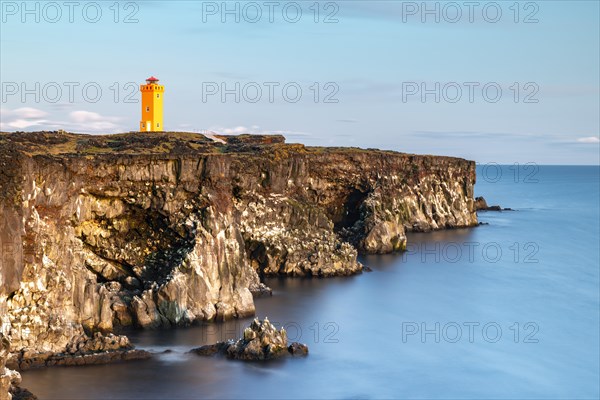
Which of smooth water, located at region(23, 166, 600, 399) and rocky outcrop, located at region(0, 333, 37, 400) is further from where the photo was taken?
smooth water, located at region(23, 166, 600, 399)

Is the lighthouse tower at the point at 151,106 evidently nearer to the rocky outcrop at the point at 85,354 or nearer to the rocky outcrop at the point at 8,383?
the rocky outcrop at the point at 85,354

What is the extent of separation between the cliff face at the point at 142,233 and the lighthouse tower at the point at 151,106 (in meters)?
14.8

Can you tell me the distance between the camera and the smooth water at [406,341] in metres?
49.0

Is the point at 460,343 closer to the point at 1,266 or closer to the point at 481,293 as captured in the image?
the point at 481,293

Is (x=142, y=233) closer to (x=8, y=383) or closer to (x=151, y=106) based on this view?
(x=8, y=383)

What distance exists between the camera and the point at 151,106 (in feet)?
351

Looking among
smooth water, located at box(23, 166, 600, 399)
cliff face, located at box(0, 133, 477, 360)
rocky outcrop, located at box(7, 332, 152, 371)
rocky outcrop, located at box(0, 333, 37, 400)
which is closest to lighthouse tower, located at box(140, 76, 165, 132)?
cliff face, located at box(0, 133, 477, 360)

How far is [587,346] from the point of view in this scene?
62.7 metres

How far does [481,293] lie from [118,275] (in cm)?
3227

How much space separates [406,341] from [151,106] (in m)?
54.4

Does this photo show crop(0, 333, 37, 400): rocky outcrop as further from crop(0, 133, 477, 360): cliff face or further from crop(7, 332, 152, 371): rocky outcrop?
crop(0, 133, 477, 360): cliff face

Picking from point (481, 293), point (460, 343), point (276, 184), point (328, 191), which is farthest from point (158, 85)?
point (460, 343)

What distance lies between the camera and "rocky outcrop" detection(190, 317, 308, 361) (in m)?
52.9

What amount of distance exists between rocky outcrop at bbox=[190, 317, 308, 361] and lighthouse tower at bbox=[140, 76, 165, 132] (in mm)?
56155
